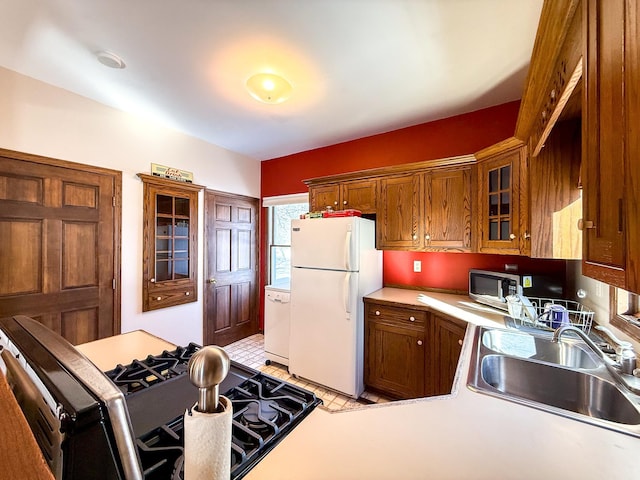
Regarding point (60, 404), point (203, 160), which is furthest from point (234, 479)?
point (203, 160)

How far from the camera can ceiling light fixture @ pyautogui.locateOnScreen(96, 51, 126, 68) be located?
5.75 ft

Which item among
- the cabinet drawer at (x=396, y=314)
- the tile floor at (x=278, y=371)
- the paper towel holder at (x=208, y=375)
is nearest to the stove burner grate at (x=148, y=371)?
the paper towel holder at (x=208, y=375)

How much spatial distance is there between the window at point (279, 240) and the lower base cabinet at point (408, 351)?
1810 millimetres

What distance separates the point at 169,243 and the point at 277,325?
4.99 feet

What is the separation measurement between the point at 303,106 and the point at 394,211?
4.26 feet

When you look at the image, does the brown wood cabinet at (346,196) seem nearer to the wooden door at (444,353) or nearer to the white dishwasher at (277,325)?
the white dishwasher at (277,325)

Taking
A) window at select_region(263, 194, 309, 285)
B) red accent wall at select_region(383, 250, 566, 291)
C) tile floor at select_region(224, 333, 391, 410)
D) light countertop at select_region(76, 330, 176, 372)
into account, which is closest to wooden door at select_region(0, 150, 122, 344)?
light countertop at select_region(76, 330, 176, 372)

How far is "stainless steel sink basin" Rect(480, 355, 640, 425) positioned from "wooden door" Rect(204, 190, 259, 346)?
10.0 feet

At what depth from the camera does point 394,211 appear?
262cm

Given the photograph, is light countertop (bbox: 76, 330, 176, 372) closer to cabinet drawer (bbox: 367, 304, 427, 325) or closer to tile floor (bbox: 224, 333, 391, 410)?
tile floor (bbox: 224, 333, 391, 410)

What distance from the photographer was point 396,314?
2.36 meters

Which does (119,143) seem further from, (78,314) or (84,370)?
(84,370)

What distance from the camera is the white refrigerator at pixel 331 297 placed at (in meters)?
2.39

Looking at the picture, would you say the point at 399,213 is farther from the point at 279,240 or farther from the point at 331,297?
the point at 279,240
